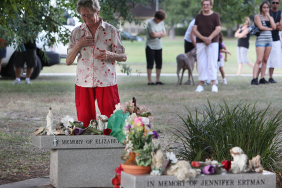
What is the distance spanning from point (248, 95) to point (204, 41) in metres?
1.57

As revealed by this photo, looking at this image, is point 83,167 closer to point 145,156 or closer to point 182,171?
point 145,156

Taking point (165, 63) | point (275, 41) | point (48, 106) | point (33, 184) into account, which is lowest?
point (33, 184)

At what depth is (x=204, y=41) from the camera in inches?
398

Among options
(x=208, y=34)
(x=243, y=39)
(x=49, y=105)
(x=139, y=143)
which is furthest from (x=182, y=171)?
(x=243, y=39)

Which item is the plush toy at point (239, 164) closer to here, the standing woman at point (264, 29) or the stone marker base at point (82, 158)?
the stone marker base at point (82, 158)

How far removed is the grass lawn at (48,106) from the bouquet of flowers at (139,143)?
1601mm

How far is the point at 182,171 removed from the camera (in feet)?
9.77

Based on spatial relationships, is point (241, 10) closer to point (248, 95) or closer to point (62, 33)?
point (248, 95)

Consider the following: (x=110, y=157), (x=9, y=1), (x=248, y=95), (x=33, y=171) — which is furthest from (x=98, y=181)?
(x=248, y=95)

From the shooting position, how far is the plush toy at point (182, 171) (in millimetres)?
2977

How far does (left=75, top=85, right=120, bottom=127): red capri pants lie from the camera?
14.5 feet

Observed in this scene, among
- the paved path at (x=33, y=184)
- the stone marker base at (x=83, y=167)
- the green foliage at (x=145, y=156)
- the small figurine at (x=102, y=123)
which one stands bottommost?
the paved path at (x=33, y=184)

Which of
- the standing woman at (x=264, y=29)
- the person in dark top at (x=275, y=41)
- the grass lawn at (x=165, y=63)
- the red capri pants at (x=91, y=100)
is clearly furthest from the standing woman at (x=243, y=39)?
the red capri pants at (x=91, y=100)

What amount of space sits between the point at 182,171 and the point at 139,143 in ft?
1.18
